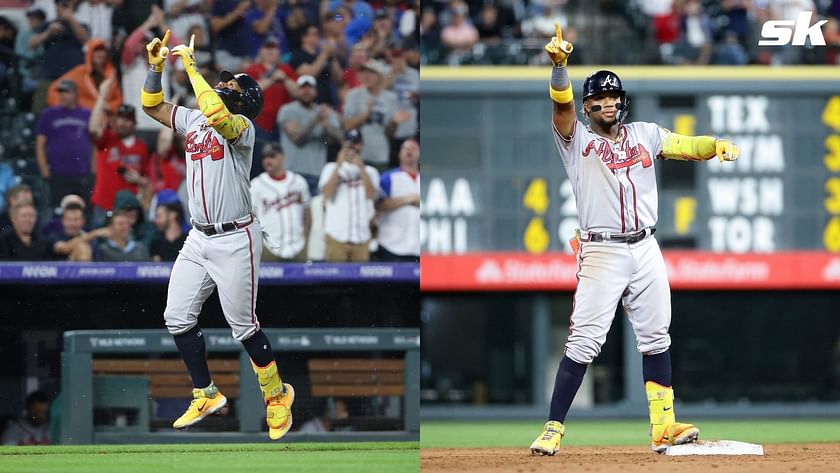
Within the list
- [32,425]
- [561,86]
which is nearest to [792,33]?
[561,86]

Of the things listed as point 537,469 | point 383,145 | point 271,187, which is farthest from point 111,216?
point 537,469

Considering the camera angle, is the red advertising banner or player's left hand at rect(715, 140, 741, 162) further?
the red advertising banner

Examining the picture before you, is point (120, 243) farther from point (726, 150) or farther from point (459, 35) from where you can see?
point (459, 35)

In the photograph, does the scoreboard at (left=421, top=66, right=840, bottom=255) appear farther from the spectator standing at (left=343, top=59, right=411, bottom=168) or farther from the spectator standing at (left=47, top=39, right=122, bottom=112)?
the spectator standing at (left=47, top=39, right=122, bottom=112)

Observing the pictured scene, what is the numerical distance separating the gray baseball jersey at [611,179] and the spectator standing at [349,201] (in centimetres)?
236

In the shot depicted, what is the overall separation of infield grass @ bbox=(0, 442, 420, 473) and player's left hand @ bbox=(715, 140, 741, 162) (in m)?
2.11

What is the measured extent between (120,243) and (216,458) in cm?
181

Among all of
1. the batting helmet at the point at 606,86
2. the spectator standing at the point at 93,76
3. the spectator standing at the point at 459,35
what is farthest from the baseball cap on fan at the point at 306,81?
the spectator standing at the point at 459,35

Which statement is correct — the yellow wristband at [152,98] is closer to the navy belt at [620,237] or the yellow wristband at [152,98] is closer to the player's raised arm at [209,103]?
the player's raised arm at [209,103]

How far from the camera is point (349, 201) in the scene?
9078mm

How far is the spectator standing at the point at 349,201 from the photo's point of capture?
354 inches

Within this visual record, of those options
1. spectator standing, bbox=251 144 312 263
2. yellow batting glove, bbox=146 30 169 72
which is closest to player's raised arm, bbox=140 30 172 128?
yellow batting glove, bbox=146 30 169 72

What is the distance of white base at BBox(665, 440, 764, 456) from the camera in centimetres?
705

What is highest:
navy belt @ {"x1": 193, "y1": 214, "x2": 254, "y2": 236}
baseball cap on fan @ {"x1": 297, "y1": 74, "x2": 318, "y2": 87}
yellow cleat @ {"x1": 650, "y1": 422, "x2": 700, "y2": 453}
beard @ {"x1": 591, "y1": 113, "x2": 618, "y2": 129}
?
baseball cap on fan @ {"x1": 297, "y1": 74, "x2": 318, "y2": 87}
